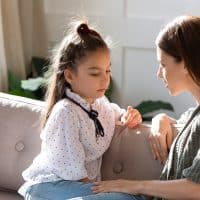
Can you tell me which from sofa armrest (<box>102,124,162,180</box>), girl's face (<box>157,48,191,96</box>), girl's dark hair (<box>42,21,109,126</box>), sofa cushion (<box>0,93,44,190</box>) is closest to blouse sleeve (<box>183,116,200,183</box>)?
girl's face (<box>157,48,191,96</box>)

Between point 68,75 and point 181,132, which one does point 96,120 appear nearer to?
point 68,75

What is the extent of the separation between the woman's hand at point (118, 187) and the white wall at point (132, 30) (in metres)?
1.15

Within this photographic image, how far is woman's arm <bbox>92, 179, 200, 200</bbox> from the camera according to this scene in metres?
1.50

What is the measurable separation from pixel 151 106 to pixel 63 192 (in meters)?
1.12

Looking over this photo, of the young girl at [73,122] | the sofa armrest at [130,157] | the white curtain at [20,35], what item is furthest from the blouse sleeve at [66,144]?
the white curtain at [20,35]

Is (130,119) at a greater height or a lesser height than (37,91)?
greater

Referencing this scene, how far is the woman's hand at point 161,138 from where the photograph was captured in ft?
5.69

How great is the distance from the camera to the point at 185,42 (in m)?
1.53

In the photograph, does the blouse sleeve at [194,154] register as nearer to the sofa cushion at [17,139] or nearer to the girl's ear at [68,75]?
the girl's ear at [68,75]

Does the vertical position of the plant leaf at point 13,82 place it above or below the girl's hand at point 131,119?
below

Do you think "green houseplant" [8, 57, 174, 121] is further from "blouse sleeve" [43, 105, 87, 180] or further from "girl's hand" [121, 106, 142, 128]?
"blouse sleeve" [43, 105, 87, 180]

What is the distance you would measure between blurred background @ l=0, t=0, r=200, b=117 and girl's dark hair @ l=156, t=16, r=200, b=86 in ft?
3.35

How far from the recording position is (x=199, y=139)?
153cm

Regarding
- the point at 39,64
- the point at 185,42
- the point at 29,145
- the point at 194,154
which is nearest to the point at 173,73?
the point at 185,42
